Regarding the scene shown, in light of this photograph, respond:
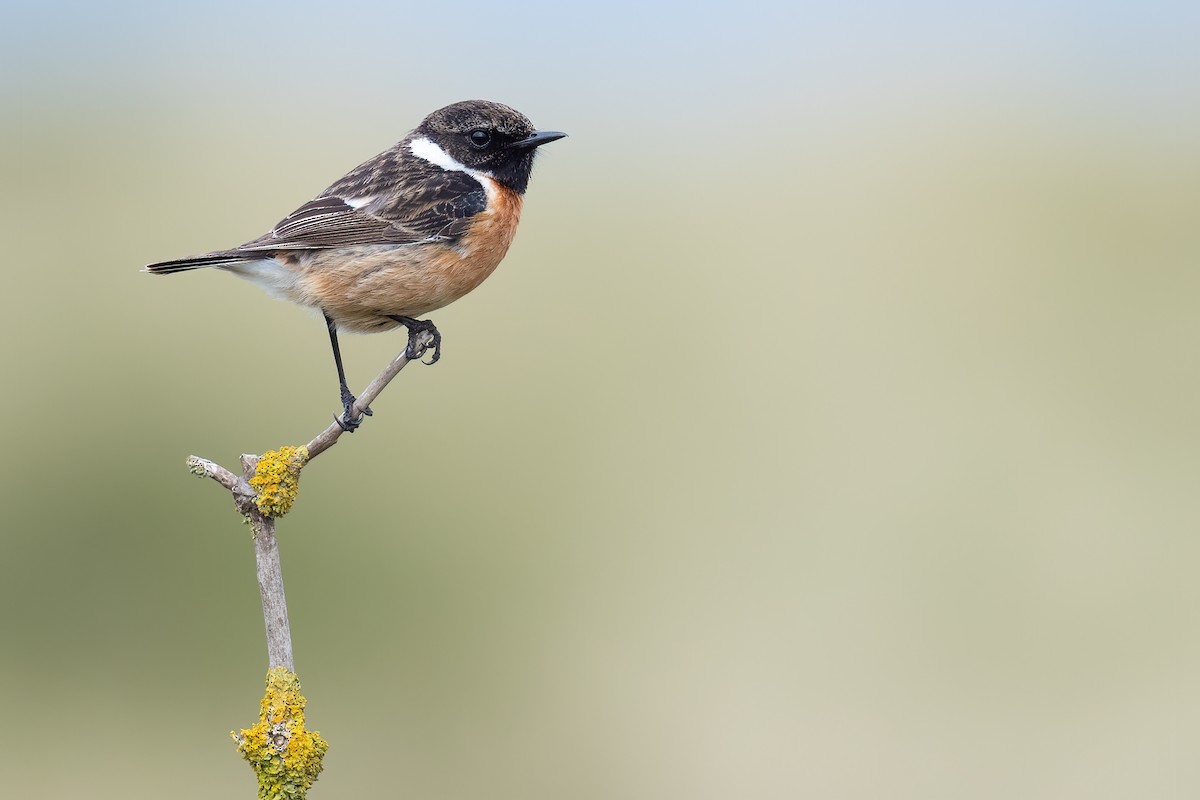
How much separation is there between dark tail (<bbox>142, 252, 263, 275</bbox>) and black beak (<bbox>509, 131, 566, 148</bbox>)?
1.41 meters

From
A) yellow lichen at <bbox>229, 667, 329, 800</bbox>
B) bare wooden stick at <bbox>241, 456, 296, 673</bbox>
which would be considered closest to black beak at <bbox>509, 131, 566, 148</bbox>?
bare wooden stick at <bbox>241, 456, 296, 673</bbox>

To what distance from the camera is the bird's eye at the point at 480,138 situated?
6.16 m

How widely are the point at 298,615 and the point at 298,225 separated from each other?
17.4ft

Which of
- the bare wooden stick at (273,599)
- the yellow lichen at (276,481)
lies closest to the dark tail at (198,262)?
the yellow lichen at (276,481)

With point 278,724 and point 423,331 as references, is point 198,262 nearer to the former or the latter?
point 423,331

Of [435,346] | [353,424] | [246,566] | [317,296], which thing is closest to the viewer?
[353,424]

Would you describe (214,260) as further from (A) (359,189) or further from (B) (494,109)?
(B) (494,109)

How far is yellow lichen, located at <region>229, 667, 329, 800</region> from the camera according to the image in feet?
12.4

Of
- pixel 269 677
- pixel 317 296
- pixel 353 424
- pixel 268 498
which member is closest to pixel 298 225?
pixel 317 296

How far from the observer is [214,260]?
536 centimetres

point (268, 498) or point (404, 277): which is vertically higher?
point (404, 277)

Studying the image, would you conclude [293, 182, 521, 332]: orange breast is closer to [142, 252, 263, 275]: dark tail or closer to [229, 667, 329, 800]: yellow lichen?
[142, 252, 263, 275]: dark tail

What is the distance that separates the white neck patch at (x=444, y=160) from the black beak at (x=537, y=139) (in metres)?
0.22

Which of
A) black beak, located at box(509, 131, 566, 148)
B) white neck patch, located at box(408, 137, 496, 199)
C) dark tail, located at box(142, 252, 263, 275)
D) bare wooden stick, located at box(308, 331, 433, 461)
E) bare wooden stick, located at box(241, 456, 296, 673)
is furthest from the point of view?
white neck patch, located at box(408, 137, 496, 199)
